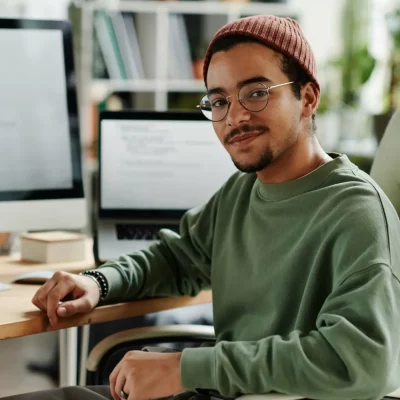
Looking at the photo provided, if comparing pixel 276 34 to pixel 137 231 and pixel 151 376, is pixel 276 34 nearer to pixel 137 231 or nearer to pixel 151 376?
pixel 151 376

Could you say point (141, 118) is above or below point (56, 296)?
above

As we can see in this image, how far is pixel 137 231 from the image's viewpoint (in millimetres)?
1975

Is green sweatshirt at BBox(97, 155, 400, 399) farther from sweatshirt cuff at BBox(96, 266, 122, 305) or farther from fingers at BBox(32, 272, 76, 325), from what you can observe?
fingers at BBox(32, 272, 76, 325)

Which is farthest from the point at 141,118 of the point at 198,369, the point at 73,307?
the point at 198,369

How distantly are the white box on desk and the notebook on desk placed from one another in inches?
3.3

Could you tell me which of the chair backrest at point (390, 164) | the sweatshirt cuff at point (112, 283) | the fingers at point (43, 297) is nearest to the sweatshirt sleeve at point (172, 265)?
the sweatshirt cuff at point (112, 283)

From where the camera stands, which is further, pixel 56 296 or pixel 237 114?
pixel 56 296

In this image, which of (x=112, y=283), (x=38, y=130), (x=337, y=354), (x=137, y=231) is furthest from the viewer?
(x=137, y=231)

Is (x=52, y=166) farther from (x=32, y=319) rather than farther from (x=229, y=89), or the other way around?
(x=229, y=89)

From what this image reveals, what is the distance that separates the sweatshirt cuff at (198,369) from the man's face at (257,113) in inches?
13.4

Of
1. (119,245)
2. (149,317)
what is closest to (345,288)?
(119,245)

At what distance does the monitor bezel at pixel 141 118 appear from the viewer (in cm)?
198

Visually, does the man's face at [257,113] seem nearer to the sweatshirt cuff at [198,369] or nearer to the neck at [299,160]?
the neck at [299,160]

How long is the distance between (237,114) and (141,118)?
2.28 feet
